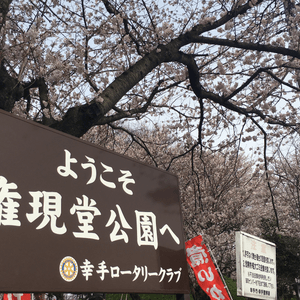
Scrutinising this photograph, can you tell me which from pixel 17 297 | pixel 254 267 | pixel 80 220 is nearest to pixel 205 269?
pixel 254 267

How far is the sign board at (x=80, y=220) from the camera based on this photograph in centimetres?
157

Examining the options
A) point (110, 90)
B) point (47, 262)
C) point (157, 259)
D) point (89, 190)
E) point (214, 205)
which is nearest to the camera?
point (47, 262)

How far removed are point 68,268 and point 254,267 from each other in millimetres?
3070

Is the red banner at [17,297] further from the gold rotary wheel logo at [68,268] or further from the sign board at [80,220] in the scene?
the gold rotary wheel logo at [68,268]

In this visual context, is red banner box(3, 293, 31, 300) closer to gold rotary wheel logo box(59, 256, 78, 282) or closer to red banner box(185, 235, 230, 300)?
red banner box(185, 235, 230, 300)

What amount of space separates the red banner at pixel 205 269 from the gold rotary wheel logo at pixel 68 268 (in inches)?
147

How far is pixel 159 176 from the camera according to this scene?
243cm

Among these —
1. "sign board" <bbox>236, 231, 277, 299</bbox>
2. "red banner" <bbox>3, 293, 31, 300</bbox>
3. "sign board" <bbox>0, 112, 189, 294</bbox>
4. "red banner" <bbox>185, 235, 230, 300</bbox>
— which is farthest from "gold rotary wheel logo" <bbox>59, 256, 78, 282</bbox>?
"red banner" <bbox>3, 293, 31, 300</bbox>

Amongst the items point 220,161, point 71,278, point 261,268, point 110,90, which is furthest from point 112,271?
point 220,161

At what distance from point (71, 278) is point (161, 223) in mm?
840

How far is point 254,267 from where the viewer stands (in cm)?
404

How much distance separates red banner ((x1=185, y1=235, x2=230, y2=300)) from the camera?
17.0 ft

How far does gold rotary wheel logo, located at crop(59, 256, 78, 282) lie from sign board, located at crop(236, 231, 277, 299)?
2.62 m

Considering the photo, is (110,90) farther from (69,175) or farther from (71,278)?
(71,278)
